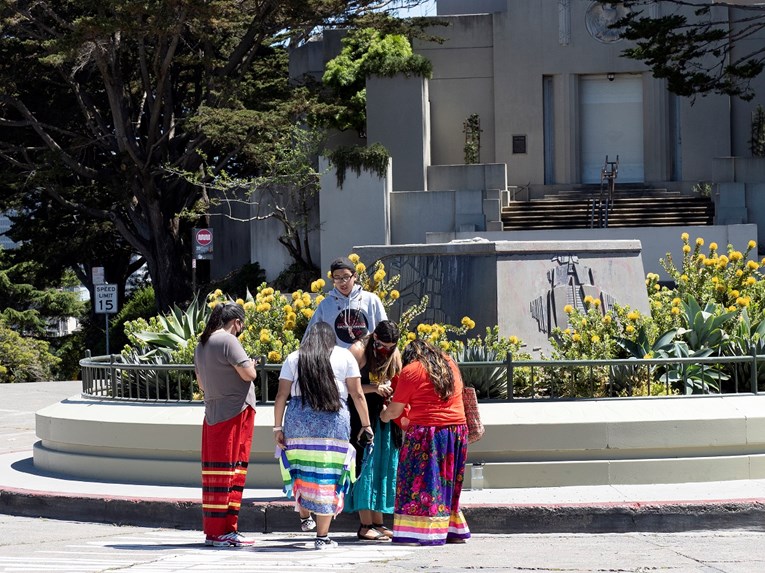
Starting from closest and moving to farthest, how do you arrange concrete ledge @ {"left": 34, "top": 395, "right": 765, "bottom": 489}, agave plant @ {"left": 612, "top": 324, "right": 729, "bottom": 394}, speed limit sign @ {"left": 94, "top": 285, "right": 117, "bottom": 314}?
concrete ledge @ {"left": 34, "top": 395, "right": 765, "bottom": 489} → agave plant @ {"left": 612, "top": 324, "right": 729, "bottom": 394} → speed limit sign @ {"left": 94, "top": 285, "right": 117, "bottom": 314}

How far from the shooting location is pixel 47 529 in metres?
10.7

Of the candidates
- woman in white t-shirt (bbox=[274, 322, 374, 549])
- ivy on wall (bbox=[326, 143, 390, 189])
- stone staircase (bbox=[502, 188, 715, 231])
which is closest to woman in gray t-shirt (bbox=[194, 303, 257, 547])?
woman in white t-shirt (bbox=[274, 322, 374, 549])

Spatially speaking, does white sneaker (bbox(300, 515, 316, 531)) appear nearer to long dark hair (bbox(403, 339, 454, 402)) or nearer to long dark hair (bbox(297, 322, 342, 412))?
A: long dark hair (bbox(297, 322, 342, 412))

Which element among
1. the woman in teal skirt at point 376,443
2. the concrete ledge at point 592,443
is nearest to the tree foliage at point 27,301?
the concrete ledge at point 592,443

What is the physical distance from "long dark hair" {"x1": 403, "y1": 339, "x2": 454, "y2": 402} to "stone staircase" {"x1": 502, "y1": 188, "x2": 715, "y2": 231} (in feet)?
73.7

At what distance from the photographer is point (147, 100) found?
123 feet

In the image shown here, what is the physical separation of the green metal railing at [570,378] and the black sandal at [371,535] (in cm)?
203

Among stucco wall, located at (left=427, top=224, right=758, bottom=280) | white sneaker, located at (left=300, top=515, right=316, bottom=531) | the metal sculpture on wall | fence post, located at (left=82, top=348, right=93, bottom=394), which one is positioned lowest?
white sneaker, located at (left=300, top=515, right=316, bottom=531)

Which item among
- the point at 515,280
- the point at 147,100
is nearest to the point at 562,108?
the point at 147,100

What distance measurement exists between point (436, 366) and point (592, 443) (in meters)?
2.28

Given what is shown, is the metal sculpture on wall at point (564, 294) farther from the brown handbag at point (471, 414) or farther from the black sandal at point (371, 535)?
the black sandal at point (371, 535)

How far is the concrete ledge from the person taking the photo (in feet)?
36.0

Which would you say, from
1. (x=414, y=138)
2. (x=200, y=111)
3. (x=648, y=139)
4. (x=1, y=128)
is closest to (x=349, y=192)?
(x=414, y=138)

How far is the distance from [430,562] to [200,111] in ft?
87.4
